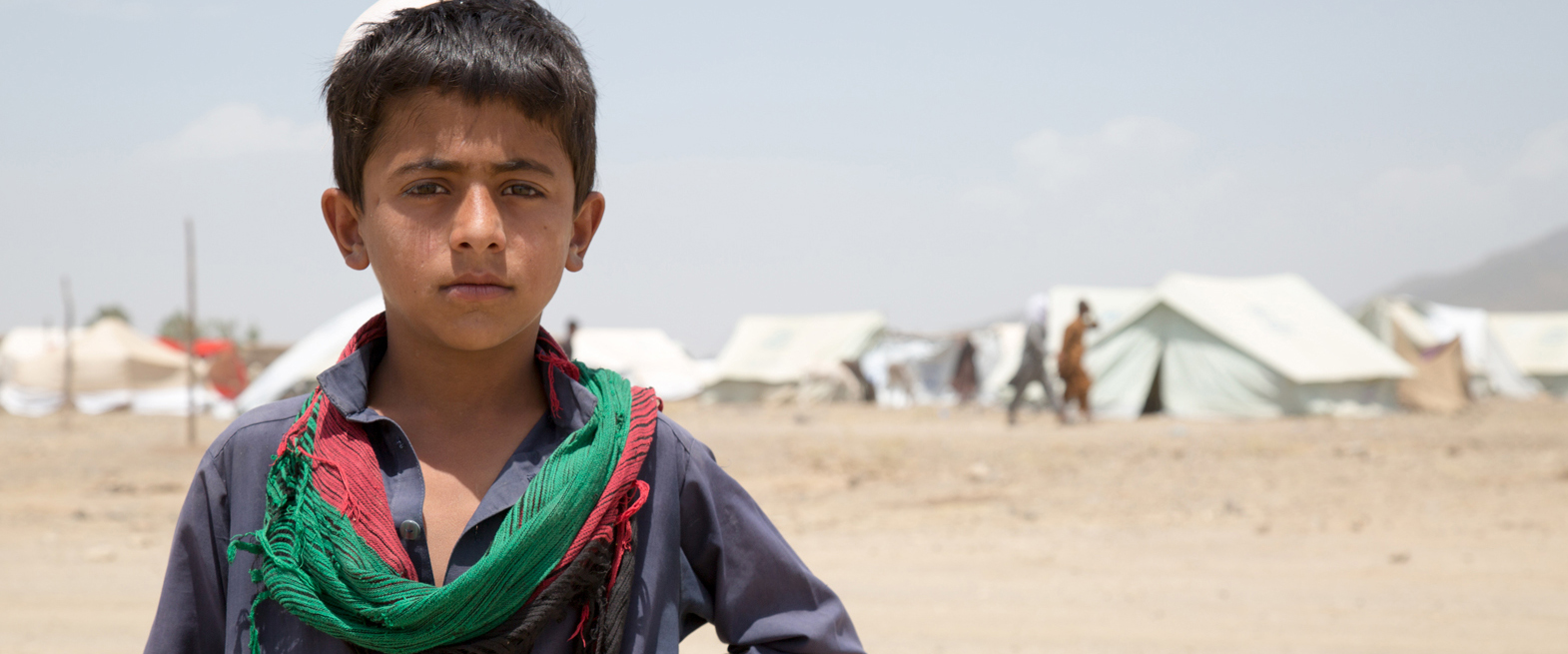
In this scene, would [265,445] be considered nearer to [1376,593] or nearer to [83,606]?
[83,606]

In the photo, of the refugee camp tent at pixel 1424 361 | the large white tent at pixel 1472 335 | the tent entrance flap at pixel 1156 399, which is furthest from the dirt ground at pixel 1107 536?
the large white tent at pixel 1472 335

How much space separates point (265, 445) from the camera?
1.18m


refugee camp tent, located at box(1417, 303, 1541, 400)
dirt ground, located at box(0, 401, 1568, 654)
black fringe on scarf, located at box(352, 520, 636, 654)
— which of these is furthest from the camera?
refugee camp tent, located at box(1417, 303, 1541, 400)

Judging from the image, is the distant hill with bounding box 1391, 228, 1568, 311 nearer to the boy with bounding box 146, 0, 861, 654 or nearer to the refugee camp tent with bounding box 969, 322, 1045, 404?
the refugee camp tent with bounding box 969, 322, 1045, 404

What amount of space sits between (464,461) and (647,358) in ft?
83.8

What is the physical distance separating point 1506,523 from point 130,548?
7565 mm

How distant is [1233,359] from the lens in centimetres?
→ 1495

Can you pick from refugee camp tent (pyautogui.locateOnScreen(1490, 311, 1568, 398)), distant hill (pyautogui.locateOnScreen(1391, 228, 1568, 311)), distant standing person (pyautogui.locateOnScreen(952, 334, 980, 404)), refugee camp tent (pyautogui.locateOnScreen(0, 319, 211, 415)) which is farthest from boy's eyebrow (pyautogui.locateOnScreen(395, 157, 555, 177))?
distant hill (pyautogui.locateOnScreen(1391, 228, 1568, 311))

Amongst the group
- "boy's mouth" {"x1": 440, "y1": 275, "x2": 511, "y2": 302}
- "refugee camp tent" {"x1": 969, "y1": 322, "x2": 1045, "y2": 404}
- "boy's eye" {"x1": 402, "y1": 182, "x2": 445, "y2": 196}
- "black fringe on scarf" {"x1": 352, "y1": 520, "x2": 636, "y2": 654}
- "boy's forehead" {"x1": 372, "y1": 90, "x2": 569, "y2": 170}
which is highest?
"boy's forehead" {"x1": 372, "y1": 90, "x2": 569, "y2": 170}

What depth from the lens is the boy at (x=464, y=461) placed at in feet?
3.67

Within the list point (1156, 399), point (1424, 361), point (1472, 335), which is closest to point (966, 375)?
point (1156, 399)

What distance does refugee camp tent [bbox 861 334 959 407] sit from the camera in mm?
23125

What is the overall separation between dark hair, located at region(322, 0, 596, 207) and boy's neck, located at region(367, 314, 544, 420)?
0.18m

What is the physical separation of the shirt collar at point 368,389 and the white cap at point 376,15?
34 centimetres
